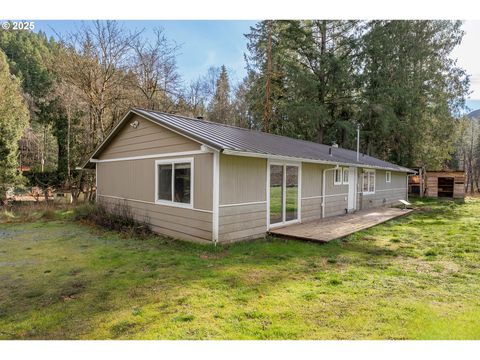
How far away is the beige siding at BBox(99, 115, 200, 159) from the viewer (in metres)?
7.03

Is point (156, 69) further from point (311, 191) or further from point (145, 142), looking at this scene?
point (311, 191)

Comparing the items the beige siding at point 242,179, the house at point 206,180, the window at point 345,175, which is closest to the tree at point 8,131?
the house at point 206,180

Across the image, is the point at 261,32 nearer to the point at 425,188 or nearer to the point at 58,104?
the point at 58,104

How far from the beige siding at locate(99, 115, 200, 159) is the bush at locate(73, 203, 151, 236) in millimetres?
1680

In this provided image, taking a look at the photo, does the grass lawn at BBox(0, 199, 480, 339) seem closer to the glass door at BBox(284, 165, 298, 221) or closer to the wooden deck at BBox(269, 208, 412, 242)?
the wooden deck at BBox(269, 208, 412, 242)

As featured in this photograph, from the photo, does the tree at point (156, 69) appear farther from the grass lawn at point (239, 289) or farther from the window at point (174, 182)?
the grass lawn at point (239, 289)

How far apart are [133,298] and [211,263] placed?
1.70 metres

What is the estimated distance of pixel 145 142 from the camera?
322 inches

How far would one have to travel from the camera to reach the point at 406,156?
71.6 feet

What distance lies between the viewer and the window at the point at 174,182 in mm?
6855

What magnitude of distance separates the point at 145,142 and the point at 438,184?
20.6m

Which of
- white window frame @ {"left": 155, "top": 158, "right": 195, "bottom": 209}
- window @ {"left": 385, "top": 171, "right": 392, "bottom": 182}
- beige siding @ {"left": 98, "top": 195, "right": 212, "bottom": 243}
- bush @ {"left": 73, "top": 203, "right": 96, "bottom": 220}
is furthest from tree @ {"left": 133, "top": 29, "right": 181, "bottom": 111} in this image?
window @ {"left": 385, "top": 171, "right": 392, "bottom": 182}
